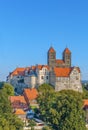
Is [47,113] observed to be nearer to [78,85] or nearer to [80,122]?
[80,122]

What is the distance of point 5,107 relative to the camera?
5444 centimetres

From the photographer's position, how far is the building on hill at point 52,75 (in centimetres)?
7862

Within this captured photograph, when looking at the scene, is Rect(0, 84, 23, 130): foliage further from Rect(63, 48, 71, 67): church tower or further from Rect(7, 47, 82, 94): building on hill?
Rect(63, 48, 71, 67): church tower

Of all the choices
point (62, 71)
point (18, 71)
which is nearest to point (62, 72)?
point (62, 71)

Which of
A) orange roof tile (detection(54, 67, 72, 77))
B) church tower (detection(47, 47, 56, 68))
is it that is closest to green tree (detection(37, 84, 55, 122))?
orange roof tile (detection(54, 67, 72, 77))

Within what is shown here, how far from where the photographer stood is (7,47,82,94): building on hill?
3095 inches

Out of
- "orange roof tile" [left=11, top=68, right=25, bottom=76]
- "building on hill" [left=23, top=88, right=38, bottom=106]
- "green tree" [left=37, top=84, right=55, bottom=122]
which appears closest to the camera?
"green tree" [left=37, top=84, right=55, bottom=122]

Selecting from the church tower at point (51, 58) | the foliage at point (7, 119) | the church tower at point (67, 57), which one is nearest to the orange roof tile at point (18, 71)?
the church tower at point (51, 58)

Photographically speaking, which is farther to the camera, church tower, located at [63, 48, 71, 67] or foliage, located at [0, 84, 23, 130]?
church tower, located at [63, 48, 71, 67]

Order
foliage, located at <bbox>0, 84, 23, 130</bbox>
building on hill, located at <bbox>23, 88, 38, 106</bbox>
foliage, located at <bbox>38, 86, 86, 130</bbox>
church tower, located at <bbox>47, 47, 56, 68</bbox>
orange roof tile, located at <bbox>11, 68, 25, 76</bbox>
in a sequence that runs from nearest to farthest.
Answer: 1. foliage, located at <bbox>0, 84, 23, 130</bbox>
2. foliage, located at <bbox>38, 86, 86, 130</bbox>
3. building on hill, located at <bbox>23, 88, 38, 106</bbox>
4. church tower, located at <bbox>47, 47, 56, 68</bbox>
5. orange roof tile, located at <bbox>11, 68, 25, 76</bbox>

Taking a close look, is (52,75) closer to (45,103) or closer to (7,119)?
(45,103)

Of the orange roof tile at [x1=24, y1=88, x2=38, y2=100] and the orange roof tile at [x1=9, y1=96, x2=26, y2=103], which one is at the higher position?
the orange roof tile at [x1=24, y1=88, x2=38, y2=100]

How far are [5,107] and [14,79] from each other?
32650mm

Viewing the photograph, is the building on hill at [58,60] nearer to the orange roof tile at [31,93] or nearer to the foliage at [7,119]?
the orange roof tile at [31,93]
